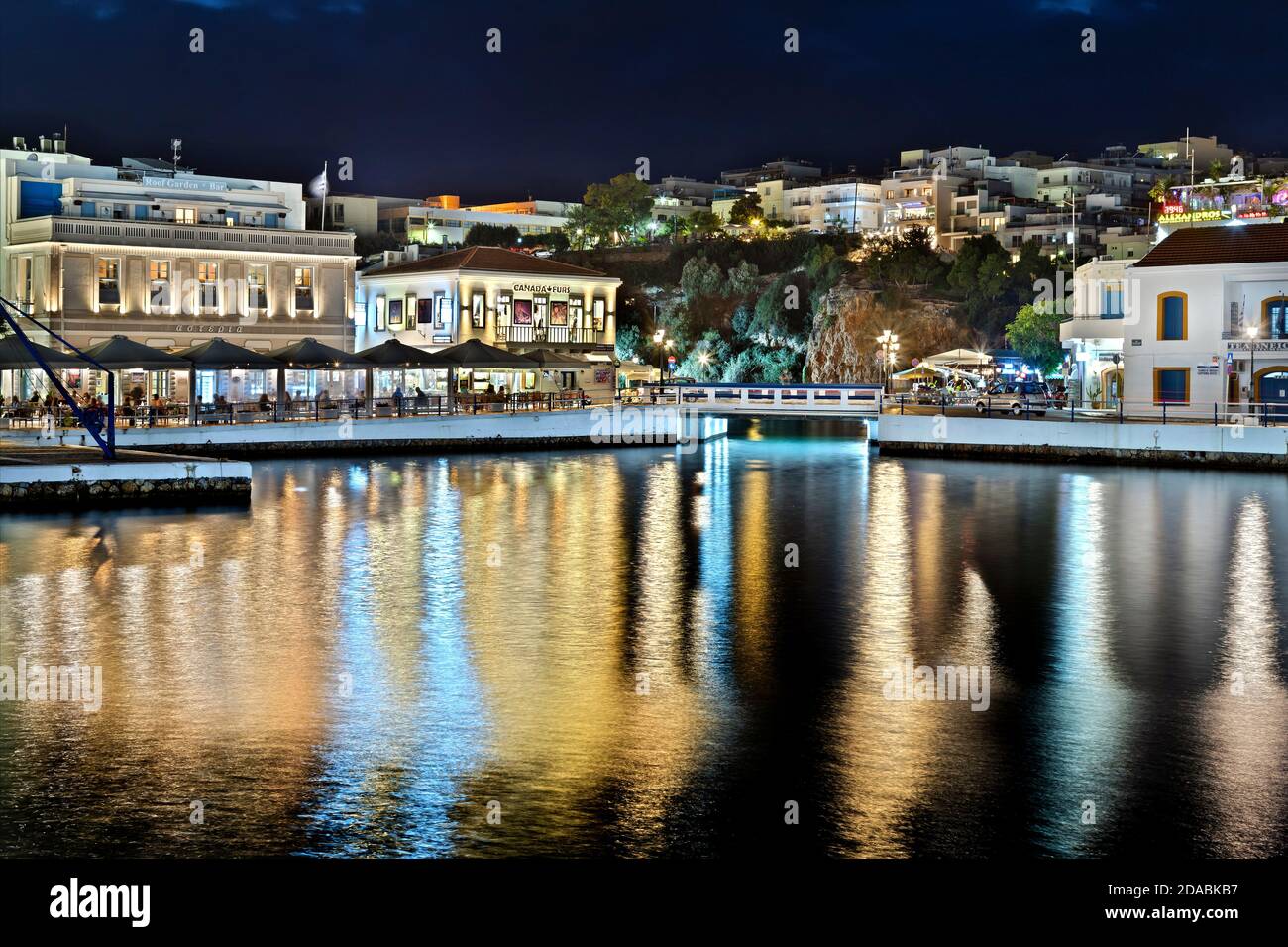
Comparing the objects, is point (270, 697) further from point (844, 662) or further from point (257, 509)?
point (257, 509)

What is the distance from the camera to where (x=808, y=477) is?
46719 mm

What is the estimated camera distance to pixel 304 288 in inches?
2566

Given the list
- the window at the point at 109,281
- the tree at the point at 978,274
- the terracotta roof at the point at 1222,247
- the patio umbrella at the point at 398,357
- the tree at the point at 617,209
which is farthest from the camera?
the tree at the point at 617,209

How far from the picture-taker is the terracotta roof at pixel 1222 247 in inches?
2082

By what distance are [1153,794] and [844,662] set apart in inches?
237

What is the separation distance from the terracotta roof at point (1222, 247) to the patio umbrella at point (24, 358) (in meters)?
36.9

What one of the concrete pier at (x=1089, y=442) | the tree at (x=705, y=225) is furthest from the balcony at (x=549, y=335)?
the tree at (x=705, y=225)

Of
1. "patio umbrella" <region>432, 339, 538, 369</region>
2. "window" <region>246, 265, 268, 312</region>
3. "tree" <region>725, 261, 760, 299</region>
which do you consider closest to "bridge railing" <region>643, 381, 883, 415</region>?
"patio umbrella" <region>432, 339, 538, 369</region>

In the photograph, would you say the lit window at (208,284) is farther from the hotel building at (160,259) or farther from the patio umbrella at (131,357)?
the patio umbrella at (131,357)

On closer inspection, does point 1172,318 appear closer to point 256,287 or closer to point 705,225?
point 256,287

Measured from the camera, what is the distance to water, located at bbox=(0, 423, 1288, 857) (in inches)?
494
